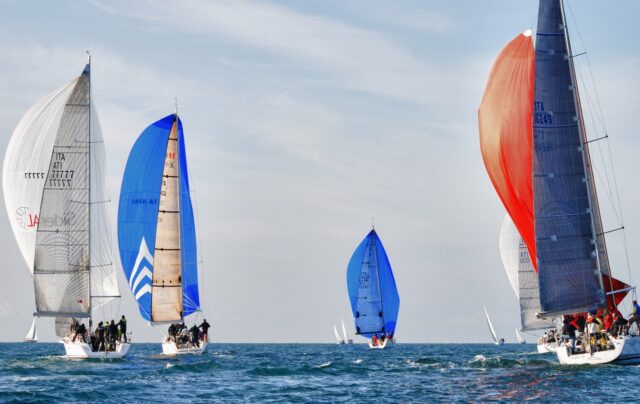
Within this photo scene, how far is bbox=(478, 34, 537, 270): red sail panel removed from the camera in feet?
127

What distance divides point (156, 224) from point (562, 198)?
25.6 meters

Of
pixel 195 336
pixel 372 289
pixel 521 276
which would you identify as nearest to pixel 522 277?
pixel 521 276

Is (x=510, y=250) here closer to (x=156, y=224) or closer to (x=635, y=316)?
(x=156, y=224)

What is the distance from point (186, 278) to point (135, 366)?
13.7 meters

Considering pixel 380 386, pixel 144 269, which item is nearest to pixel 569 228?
pixel 380 386

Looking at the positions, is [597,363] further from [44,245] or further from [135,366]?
[44,245]

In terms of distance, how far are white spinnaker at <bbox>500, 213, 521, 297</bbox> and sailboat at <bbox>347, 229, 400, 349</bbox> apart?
14.7 m

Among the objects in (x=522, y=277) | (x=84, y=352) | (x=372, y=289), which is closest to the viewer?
(x=84, y=352)

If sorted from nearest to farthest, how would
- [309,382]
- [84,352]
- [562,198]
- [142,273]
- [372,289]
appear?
1. [309,382]
2. [562,198]
3. [84,352]
4. [142,273]
5. [372,289]

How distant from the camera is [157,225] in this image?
56188 millimetres

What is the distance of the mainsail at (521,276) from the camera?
64375 millimetres

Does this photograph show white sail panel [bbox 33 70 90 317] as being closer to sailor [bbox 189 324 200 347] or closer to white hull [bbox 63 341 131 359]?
white hull [bbox 63 341 131 359]

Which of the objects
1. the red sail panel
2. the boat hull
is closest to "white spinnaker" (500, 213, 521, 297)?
the boat hull

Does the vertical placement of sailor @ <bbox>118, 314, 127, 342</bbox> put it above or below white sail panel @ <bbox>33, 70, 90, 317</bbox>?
below
